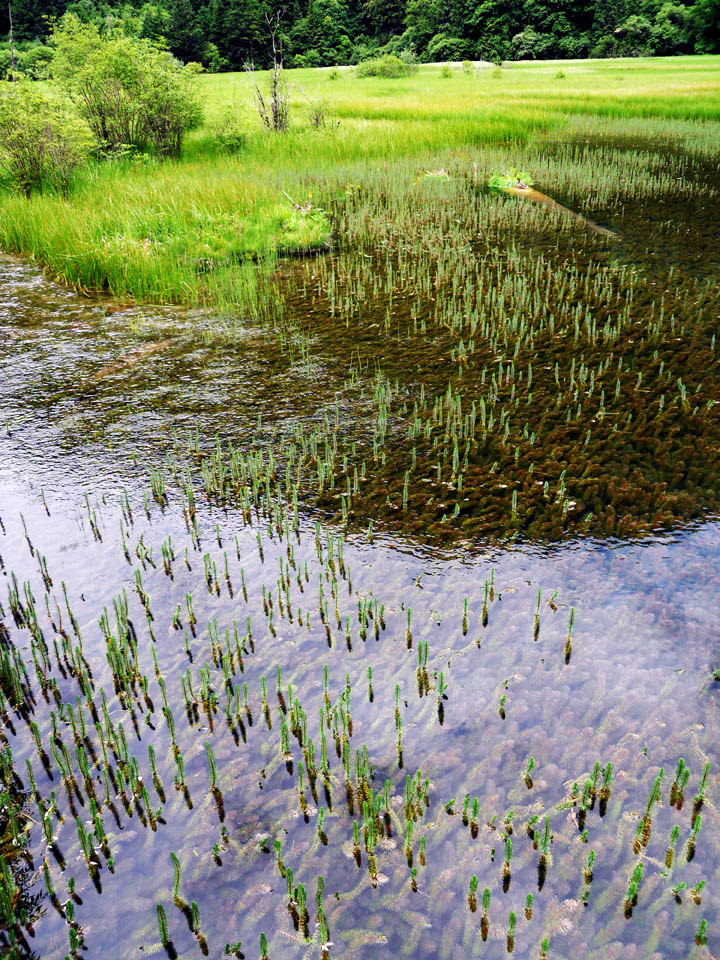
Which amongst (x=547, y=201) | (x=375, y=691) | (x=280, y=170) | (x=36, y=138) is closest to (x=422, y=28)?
(x=280, y=170)

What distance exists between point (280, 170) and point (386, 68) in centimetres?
3622

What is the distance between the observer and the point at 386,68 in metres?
45.5

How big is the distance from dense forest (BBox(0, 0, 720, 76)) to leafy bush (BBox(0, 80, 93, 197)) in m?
46.3

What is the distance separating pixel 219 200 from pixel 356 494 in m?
9.17

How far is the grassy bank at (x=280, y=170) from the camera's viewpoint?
9.85 metres

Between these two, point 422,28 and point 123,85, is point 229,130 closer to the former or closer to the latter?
point 123,85

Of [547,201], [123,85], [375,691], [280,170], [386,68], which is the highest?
[386,68]

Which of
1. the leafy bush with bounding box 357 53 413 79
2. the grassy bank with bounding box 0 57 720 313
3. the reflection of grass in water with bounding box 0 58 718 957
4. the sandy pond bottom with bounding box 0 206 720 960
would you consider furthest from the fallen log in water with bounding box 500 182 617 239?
the leafy bush with bounding box 357 53 413 79

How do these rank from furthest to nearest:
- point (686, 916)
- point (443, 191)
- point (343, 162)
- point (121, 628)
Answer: point (343, 162), point (443, 191), point (121, 628), point (686, 916)

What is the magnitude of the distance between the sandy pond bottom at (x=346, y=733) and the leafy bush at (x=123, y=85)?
14.5m

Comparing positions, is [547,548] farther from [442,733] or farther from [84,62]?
[84,62]

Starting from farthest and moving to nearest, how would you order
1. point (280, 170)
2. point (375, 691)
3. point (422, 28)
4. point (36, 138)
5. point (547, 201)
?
point (422, 28) < point (280, 170) < point (547, 201) < point (36, 138) < point (375, 691)

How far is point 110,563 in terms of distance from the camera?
4293 millimetres

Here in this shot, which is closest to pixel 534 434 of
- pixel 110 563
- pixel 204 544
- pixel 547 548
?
pixel 547 548
